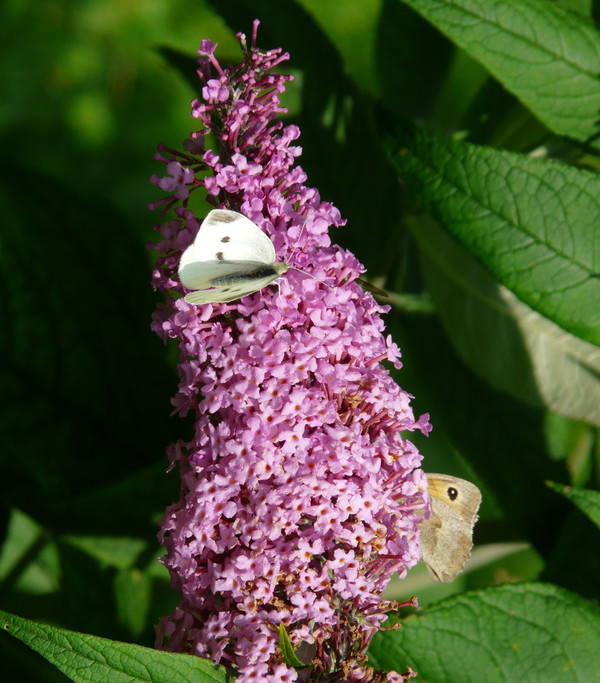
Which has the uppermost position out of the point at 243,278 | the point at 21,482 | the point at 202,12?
the point at 202,12

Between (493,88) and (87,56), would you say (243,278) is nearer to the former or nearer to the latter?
(493,88)

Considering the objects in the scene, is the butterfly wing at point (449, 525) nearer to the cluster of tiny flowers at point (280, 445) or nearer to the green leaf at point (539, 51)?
the cluster of tiny flowers at point (280, 445)

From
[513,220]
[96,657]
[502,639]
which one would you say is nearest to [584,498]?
[502,639]

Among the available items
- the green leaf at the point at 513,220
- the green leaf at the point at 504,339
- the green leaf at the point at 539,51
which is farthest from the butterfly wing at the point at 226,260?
the green leaf at the point at 504,339

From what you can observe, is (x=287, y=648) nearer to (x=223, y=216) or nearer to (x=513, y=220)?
(x=223, y=216)

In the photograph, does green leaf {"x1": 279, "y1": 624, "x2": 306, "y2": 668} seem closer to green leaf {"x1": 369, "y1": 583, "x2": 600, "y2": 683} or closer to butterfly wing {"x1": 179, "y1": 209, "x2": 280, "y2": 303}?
green leaf {"x1": 369, "y1": 583, "x2": 600, "y2": 683}

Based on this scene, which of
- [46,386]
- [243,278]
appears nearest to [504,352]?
[243,278]
